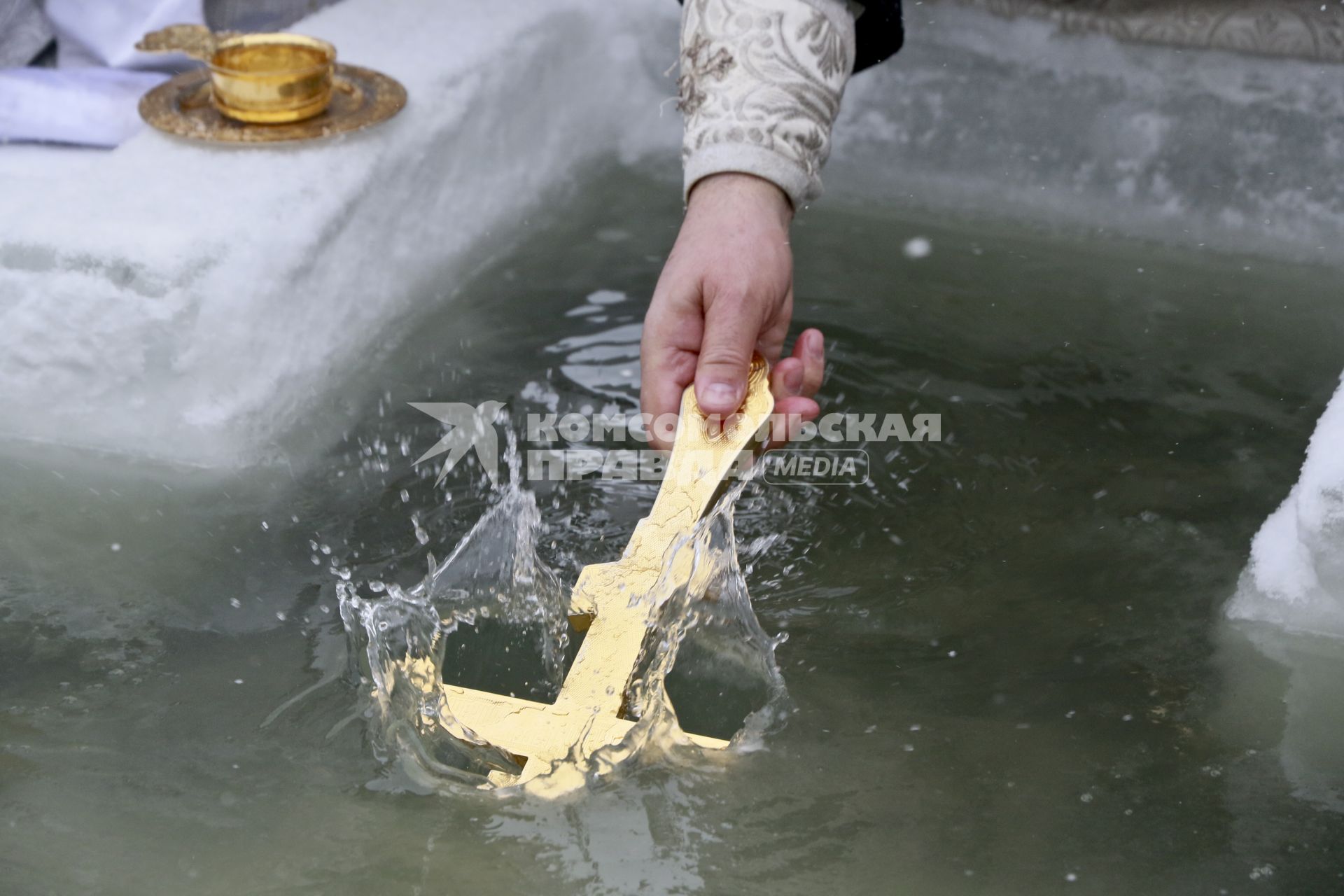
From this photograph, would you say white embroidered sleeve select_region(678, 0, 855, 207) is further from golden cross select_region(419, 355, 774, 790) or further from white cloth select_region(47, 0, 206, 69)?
white cloth select_region(47, 0, 206, 69)

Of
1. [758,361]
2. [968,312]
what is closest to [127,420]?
[758,361]

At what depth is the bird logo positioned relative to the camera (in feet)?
3.16

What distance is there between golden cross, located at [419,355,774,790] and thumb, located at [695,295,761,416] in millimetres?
16

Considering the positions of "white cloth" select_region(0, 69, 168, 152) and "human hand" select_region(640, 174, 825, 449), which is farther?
"white cloth" select_region(0, 69, 168, 152)

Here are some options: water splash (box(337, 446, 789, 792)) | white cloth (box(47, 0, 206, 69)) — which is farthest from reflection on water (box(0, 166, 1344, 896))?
white cloth (box(47, 0, 206, 69))

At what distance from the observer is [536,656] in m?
0.76

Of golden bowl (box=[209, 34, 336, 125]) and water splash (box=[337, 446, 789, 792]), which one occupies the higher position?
golden bowl (box=[209, 34, 336, 125])

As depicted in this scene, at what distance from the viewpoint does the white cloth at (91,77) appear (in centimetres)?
116

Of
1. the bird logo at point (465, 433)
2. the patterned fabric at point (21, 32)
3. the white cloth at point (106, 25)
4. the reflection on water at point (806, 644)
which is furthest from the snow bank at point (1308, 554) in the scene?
the patterned fabric at point (21, 32)

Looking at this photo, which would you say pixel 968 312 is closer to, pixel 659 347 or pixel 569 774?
pixel 659 347

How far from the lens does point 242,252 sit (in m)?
0.96

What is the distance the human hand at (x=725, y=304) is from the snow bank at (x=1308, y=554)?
1.00 feet

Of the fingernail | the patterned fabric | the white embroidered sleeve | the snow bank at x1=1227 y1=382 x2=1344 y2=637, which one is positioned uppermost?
the white embroidered sleeve

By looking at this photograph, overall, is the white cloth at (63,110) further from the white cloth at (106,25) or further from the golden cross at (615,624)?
the golden cross at (615,624)
